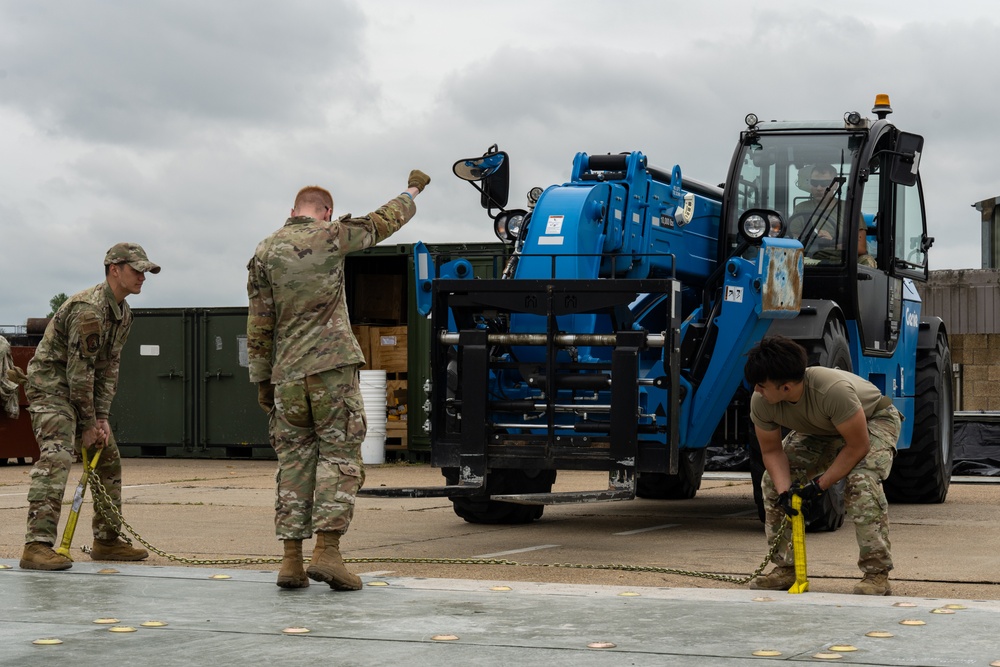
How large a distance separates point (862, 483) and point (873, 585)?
1.57 ft

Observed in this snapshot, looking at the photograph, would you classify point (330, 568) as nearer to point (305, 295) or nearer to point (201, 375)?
point (305, 295)

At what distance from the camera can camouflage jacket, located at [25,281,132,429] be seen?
782 centimetres

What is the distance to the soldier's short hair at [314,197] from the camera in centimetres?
725

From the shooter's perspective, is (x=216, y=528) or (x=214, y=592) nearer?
(x=214, y=592)

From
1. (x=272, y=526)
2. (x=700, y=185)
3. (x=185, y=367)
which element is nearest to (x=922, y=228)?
(x=700, y=185)

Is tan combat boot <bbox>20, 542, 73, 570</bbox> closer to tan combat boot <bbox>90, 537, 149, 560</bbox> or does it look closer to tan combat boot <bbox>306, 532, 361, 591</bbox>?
tan combat boot <bbox>90, 537, 149, 560</bbox>

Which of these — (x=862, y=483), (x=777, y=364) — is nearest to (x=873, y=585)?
(x=862, y=483)

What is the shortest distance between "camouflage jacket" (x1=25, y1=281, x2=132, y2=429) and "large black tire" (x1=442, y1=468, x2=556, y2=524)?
319 cm

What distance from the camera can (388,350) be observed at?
1858 centimetres

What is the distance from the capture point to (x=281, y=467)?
22.9 ft

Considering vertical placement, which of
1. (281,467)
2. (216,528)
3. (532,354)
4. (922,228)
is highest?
(922,228)

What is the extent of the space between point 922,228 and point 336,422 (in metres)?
7.57

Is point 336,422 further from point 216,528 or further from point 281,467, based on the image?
point 216,528

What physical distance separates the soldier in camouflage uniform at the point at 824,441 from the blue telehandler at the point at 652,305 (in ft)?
5.57
